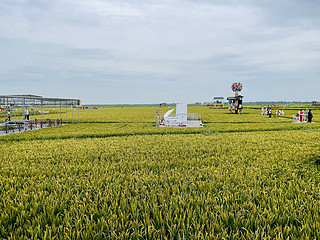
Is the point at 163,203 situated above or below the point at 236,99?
below

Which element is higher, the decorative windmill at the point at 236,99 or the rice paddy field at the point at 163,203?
the decorative windmill at the point at 236,99

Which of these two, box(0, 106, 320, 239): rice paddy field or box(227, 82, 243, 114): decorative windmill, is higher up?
box(227, 82, 243, 114): decorative windmill

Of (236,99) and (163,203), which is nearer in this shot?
(163,203)

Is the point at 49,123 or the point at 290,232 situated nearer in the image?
the point at 290,232

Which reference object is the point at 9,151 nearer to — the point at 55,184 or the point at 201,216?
the point at 55,184

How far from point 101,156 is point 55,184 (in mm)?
2831

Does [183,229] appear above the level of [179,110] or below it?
below

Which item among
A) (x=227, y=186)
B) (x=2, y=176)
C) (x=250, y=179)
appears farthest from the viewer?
(x=2, y=176)

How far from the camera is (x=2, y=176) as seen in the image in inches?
214

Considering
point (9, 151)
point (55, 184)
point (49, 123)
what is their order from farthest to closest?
point (49, 123) < point (9, 151) < point (55, 184)

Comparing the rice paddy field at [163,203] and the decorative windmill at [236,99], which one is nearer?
the rice paddy field at [163,203]

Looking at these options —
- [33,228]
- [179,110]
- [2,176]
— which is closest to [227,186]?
[33,228]

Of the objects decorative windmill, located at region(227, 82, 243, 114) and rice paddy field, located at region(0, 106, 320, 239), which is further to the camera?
decorative windmill, located at region(227, 82, 243, 114)

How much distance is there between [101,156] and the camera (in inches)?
295
